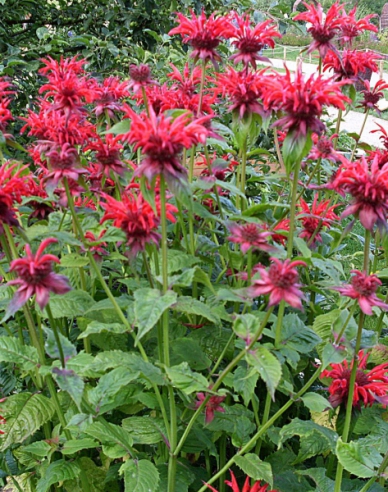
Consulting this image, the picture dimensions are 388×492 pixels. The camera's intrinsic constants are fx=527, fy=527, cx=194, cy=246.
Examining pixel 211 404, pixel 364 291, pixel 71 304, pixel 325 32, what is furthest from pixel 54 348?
pixel 325 32

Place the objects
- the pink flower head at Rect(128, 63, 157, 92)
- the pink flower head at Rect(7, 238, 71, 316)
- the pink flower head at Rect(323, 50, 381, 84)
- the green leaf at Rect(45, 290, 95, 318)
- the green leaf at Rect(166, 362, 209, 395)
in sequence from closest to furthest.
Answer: the pink flower head at Rect(7, 238, 71, 316) → the green leaf at Rect(166, 362, 209, 395) → the green leaf at Rect(45, 290, 95, 318) → the pink flower head at Rect(128, 63, 157, 92) → the pink flower head at Rect(323, 50, 381, 84)

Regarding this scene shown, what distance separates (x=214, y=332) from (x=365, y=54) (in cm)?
73

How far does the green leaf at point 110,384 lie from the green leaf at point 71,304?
0.13 m

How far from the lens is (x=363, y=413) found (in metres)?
1.11

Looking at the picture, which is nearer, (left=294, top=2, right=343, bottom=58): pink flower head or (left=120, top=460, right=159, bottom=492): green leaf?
(left=120, top=460, right=159, bottom=492): green leaf

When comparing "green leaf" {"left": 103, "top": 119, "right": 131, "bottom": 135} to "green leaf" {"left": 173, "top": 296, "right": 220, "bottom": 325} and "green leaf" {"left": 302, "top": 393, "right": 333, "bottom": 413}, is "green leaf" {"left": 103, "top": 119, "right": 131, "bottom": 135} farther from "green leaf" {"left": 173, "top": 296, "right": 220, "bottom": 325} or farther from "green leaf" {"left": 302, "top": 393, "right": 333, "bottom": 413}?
"green leaf" {"left": 302, "top": 393, "right": 333, "bottom": 413}

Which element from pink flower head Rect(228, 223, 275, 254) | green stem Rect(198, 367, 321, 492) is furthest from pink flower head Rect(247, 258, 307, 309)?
green stem Rect(198, 367, 321, 492)

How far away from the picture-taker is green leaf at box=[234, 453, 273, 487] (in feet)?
2.90

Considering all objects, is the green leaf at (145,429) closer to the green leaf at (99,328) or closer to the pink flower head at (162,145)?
the green leaf at (99,328)

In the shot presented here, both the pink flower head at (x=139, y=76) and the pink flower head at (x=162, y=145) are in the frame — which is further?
the pink flower head at (x=139, y=76)

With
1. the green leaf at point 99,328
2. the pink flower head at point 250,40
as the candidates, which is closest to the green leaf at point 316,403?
the green leaf at point 99,328

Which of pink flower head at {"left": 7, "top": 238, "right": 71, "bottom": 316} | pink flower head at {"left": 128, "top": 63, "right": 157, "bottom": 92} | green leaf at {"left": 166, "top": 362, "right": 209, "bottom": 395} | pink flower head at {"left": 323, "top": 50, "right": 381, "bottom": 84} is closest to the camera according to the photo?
pink flower head at {"left": 7, "top": 238, "right": 71, "bottom": 316}

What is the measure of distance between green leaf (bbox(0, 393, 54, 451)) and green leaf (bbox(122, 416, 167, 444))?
16 centimetres

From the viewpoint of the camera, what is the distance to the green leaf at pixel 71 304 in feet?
3.01
